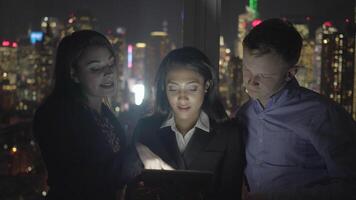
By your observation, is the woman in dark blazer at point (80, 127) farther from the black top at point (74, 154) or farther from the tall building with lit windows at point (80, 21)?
the tall building with lit windows at point (80, 21)

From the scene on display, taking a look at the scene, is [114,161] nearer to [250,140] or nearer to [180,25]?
[250,140]

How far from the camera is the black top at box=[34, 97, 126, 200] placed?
1.73 m

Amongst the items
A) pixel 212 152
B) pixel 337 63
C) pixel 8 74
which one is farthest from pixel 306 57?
pixel 8 74

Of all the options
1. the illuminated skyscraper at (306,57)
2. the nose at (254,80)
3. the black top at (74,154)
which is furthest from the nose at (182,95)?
the illuminated skyscraper at (306,57)

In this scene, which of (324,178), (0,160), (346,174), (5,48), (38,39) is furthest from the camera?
(0,160)

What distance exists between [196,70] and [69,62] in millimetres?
529

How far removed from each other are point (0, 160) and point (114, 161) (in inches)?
106

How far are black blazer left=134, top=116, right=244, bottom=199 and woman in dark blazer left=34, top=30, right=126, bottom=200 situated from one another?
0.54ft

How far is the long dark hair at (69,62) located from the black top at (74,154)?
0.16 ft

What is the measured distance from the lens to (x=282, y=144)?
1.67 m

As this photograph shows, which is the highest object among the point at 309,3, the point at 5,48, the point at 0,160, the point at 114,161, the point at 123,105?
the point at 309,3

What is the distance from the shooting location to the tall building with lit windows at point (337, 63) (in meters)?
2.34

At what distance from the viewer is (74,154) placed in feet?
5.69

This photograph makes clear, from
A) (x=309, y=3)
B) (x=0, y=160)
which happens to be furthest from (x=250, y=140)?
(x=0, y=160)
